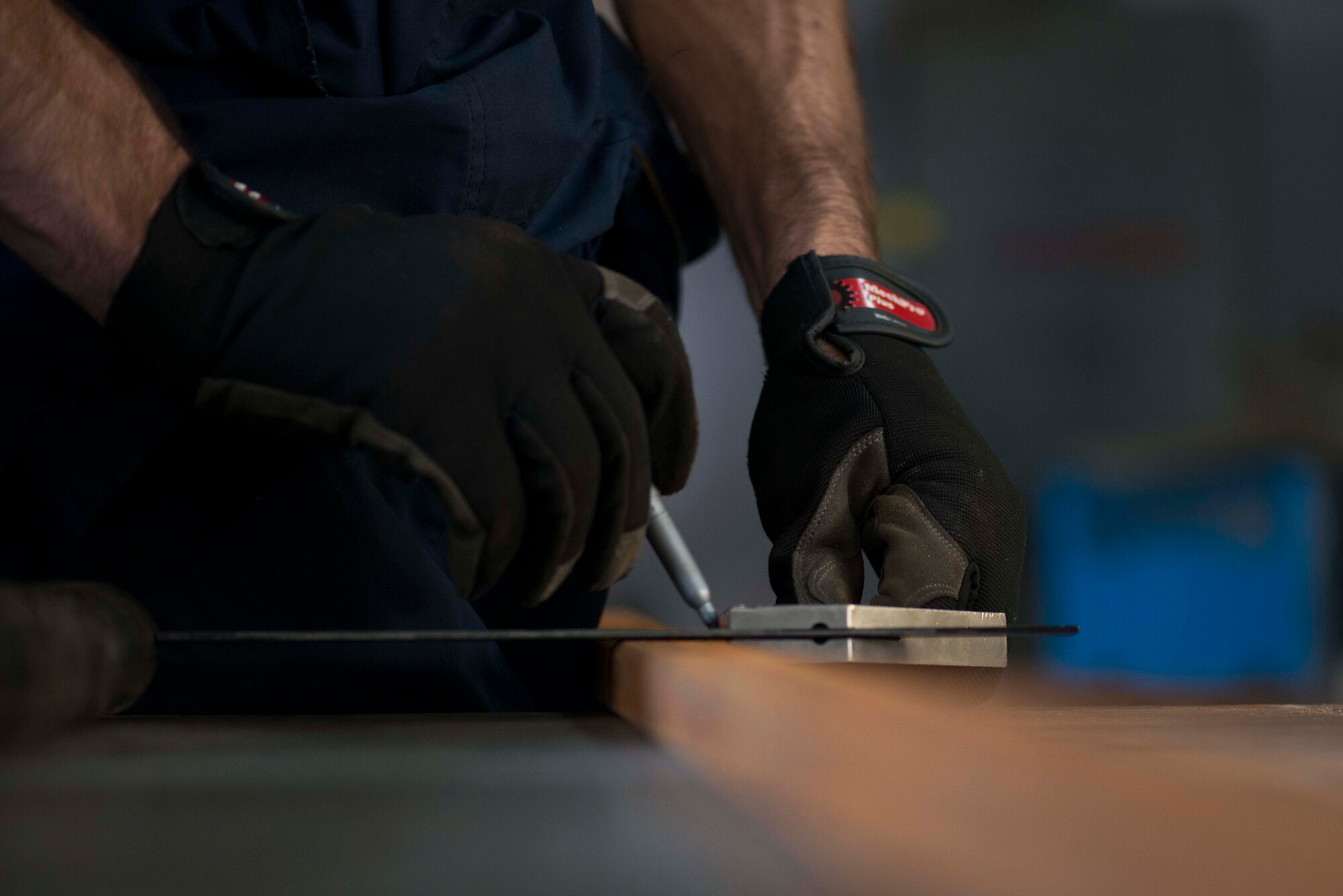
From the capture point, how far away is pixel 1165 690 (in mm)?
2549

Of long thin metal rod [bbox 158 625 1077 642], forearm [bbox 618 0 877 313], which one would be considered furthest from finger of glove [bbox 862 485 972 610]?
forearm [bbox 618 0 877 313]

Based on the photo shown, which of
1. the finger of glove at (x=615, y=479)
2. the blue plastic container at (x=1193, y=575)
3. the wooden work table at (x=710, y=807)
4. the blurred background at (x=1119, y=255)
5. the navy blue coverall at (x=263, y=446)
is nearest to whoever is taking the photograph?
the wooden work table at (x=710, y=807)

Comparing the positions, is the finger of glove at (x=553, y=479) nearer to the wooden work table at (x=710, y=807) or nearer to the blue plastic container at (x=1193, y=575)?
the wooden work table at (x=710, y=807)

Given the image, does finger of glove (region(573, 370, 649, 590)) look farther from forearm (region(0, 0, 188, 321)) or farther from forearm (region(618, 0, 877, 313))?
forearm (region(618, 0, 877, 313))

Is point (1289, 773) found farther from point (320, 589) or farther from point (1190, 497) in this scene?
point (1190, 497)

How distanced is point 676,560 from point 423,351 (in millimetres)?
293

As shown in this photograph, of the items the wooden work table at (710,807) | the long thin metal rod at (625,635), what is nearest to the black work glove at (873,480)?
the long thin metal rod at (625,635)

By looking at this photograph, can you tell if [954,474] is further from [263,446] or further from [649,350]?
[263,446]

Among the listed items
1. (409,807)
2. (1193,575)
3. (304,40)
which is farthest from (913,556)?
(1193,575)

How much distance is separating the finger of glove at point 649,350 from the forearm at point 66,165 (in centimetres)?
27

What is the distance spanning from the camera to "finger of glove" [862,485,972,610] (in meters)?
0.74

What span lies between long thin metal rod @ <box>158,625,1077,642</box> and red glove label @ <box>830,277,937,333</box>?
383mm

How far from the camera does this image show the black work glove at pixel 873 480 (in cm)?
77

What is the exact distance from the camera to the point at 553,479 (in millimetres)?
579
